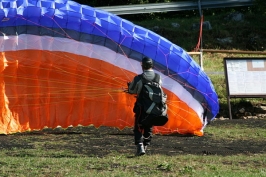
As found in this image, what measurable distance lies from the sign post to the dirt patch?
4.57 meters

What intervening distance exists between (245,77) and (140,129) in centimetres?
774

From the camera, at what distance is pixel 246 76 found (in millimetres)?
17109

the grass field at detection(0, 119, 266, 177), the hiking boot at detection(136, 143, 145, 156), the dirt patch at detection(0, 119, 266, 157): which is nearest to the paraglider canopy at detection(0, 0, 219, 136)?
the dirt patch at detection(0, 119, 266, 157)

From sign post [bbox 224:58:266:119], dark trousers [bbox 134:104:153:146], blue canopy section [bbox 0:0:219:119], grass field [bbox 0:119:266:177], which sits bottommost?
grass field [bbox 0:119:266:177]

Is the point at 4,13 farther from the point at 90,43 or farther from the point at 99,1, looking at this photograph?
the point at 99,1

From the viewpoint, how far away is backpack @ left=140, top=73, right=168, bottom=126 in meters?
9.88

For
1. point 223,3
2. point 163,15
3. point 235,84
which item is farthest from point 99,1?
point 235,84

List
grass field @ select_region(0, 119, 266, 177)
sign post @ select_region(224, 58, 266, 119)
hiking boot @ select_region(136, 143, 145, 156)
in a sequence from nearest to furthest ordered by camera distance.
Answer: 1. grass field @ select_region(0, 119, 266, 177)
2. hiking boot @ select_region(136, 143, 145, 156)
3. sign post @ select_region(224, 58, 266, 119)

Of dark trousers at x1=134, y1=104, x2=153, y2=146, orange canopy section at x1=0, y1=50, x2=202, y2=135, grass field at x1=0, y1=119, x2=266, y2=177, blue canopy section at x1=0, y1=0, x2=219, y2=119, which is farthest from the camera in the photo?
orange canopy section at x1=0, y1=50, x2=202, y2=135

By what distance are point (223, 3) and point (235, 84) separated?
11444mm

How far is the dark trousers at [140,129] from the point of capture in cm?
986

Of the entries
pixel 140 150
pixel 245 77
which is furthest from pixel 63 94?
pixel 245 77

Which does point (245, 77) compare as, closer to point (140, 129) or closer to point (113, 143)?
point (113, 143)

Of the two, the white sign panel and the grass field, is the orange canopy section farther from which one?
the white sign panel
